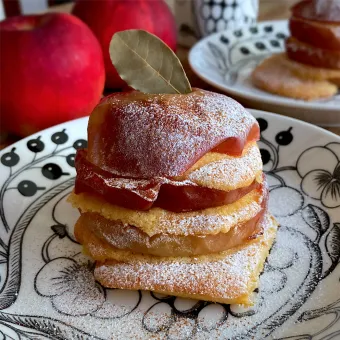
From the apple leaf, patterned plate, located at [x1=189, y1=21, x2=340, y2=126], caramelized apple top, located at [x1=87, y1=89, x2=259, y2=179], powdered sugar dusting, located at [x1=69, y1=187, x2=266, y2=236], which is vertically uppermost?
the apple leaf

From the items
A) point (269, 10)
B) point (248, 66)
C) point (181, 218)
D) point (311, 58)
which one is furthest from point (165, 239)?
point (269, 10)

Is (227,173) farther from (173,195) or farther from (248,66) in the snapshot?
(248,66)

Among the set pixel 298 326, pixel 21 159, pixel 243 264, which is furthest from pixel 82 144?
pixel 298 326

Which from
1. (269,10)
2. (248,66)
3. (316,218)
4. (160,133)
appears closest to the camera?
(160,133)

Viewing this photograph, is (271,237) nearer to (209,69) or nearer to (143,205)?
(143,205)

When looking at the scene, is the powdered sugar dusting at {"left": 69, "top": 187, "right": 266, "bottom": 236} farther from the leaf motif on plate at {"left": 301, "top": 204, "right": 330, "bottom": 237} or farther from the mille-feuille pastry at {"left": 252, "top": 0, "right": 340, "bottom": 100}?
the mille-feuille pastry at {"left": 252, "top": 0, "right": 340, "bottom": 100}

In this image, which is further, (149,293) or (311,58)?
(311,58)

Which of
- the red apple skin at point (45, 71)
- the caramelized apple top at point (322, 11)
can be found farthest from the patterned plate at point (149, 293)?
the caramelized apple top at point (322, 11)

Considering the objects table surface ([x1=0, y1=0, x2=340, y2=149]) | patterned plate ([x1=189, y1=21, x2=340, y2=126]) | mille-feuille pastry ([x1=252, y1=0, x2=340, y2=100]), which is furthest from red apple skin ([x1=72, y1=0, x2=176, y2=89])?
mille-feuille pastry ([x1=252, y1=0, x2=340, y2=100])
